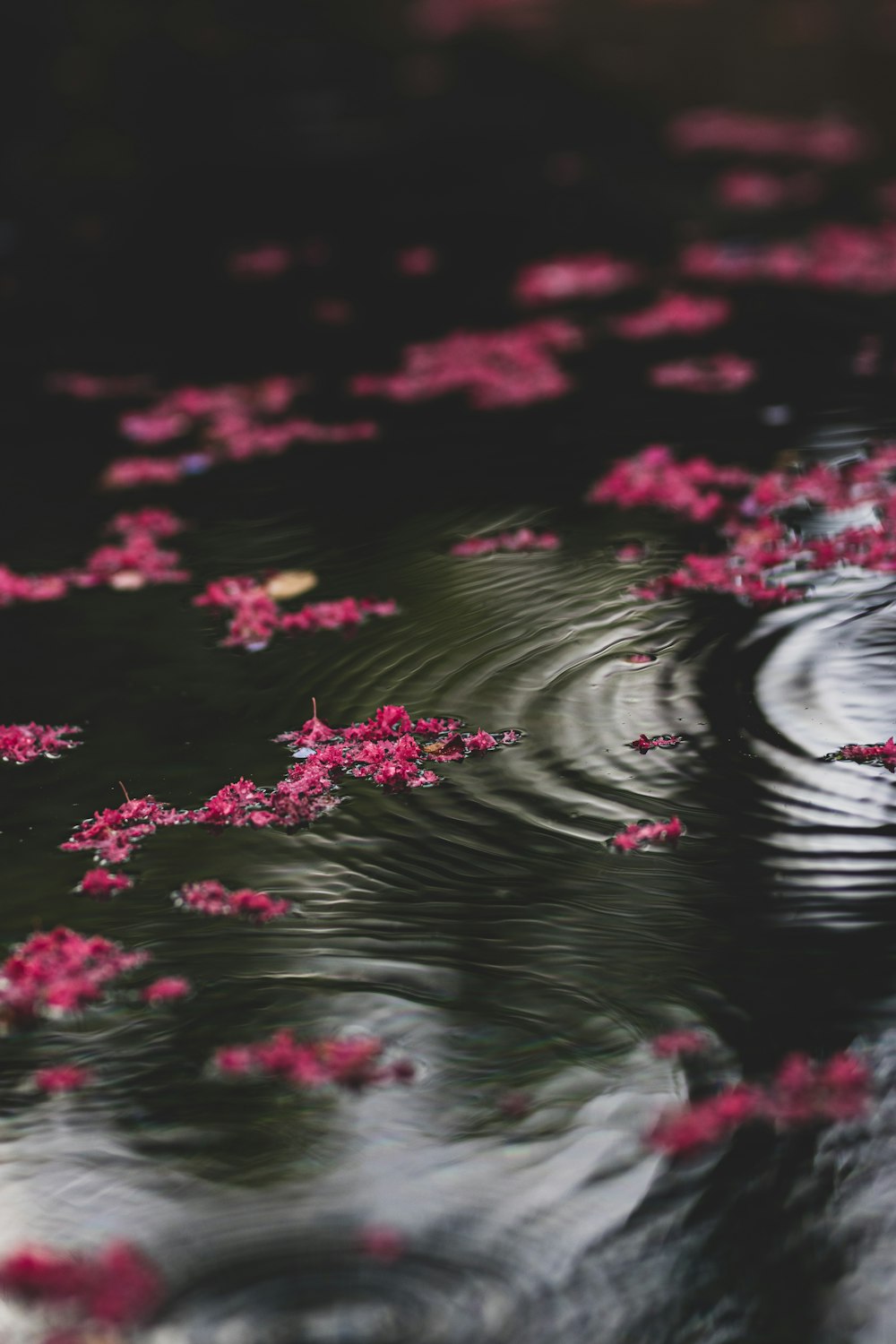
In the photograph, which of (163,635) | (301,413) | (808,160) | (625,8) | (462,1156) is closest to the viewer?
(462,1156)

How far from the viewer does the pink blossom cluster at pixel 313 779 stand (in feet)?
8.63

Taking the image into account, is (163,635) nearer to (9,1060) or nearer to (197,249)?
(9,1060)

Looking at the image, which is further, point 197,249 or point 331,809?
point 197,249

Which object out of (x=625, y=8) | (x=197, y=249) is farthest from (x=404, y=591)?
(x=625, y=8)

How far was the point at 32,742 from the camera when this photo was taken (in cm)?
296

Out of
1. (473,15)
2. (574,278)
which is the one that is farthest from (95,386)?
(473,15)

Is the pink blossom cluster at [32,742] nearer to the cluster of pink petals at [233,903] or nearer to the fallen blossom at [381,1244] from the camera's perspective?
the cluster of pink petals at [233,903]

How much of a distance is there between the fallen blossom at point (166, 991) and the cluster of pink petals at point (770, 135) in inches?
249

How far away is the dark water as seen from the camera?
5.85 feet

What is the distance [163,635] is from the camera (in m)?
3.42

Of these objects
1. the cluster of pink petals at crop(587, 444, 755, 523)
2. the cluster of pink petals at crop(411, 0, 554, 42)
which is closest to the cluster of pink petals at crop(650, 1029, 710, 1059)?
the cluster of pink petals at crop(587, 444, 755, 523)

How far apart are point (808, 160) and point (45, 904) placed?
249 inches

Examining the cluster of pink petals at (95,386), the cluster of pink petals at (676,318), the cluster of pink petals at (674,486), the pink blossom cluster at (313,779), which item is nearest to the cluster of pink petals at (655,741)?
the pink blossom cluster at (313,779)

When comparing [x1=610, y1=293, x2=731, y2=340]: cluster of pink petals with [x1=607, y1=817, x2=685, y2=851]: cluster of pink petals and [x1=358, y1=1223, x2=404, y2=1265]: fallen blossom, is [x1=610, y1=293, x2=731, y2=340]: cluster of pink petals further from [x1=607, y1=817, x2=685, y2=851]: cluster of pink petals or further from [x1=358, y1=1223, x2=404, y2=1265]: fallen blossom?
→ [x1=358, y1=1223, x2=404, y2=1265]: fallen blossom
